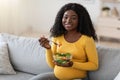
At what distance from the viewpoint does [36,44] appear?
2.20 meters

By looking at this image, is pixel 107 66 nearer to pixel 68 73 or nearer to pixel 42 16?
pixel 68 73

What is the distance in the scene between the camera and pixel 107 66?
6.14 feet

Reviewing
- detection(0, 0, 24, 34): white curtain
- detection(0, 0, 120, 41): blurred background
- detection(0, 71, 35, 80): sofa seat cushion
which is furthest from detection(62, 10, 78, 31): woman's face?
detection(0, 0, 24, 34): white curtain

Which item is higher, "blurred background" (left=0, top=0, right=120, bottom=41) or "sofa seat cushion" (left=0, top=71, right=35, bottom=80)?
"blurred background" (left=0, top=0, right=120, bottom=41)

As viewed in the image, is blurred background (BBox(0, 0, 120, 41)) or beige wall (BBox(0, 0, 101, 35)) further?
beige wall (BBox(0, 0, 101, 35))

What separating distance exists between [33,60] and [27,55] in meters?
0.08

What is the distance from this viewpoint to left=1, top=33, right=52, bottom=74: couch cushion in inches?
82.7

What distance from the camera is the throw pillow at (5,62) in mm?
2132

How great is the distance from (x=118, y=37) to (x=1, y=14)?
6.91ft

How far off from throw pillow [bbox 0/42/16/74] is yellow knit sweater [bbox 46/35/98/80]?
49cm

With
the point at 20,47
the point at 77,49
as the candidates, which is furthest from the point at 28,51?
the point at 77,49

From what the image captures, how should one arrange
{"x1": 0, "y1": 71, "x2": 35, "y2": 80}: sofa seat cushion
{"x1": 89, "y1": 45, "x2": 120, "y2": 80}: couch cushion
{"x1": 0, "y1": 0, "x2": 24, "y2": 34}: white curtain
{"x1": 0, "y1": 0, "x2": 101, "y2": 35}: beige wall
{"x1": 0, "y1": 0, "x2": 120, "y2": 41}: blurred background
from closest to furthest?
{"x1": 89, "y1": 45, "x2": 120, "y2": 80}: couch cushion → {"x1": 0, "y1": 71, "x2": 35, "y2": 80}: sofa seat cushion → {"x1": 0, "y1": 0, "x2": 120, "y2": 41}: blurred background → {"x1": 0, "y1": 0, "x2": 24, "y2": 34}: white curtain → {"x1": 0, "y1": 0, "x2": 101, "y2": 35}: beige wall

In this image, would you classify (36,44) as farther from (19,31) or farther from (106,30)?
(19,31)

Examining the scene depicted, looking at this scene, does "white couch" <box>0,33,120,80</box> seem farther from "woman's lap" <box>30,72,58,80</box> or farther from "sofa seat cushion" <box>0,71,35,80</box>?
"woman's lap" <box>30,72,58,80</box>
